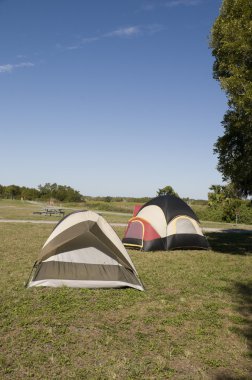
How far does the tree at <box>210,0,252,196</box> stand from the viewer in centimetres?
1223

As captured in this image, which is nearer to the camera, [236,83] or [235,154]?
[236,83]

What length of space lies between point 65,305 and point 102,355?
2.28 meters

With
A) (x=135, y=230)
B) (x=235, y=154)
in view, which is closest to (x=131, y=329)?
(x=135, y=230)

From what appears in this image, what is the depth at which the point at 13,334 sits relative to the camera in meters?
5.73

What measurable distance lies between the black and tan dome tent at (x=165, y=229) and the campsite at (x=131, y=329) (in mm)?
4383

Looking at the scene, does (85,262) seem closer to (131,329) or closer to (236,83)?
(131,329)

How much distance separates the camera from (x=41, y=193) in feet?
313

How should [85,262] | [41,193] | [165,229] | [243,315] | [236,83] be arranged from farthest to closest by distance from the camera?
1. [41,193]
2. [165,229]
3. [236,83]
4. [85,262]
5. [243,315]

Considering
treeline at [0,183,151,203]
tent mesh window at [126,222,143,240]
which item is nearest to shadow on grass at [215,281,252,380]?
tent mesh window at [126,222,143,240]

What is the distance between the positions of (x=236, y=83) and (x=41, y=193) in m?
87.7

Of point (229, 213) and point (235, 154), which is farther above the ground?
A: point (235, 154)

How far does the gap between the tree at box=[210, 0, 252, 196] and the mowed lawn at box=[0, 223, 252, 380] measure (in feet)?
19.7

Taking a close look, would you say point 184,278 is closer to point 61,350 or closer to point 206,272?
point 206,272

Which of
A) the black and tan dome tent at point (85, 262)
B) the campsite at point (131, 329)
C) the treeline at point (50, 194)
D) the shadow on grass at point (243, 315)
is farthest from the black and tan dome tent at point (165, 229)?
the treeline at point (50, 194)
